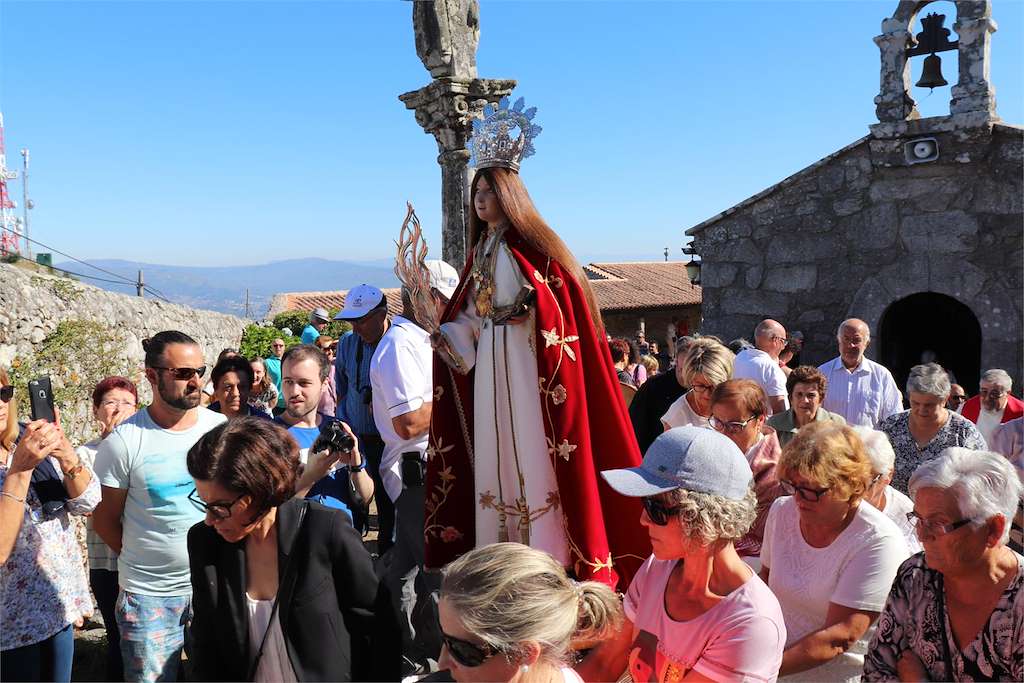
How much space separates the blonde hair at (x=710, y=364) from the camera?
4.25 metres

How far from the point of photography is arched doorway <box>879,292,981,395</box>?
10.2 metres


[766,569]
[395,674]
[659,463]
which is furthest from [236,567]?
[766,569]

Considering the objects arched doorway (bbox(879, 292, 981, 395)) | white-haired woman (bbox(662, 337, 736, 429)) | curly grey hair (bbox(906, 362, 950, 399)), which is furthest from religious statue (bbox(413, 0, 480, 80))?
arched doorway (bbox(879, 292, 981, 395))

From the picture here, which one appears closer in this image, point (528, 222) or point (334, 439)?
point (334, 439)

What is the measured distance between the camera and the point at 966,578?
223 cm

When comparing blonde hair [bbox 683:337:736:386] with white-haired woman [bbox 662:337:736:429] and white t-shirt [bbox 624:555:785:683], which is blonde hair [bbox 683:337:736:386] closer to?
white-haired woman [bbox 662:337:736:429]

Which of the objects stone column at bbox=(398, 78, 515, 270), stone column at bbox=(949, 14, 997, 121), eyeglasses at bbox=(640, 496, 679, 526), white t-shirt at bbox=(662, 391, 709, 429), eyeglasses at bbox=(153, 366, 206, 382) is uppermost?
stone column at bbox=(949, 14, 997, 121)

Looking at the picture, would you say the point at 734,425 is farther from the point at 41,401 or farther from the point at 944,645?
the point at 41,401

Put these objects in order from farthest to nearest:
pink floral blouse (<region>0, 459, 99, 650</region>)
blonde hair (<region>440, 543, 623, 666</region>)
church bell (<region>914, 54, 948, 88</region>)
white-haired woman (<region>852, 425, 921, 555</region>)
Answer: church bell (<region>914, 54, 948, 88</region>) < white-haired woman (<region>852, 425, 921, 555</region>) < pink floral blouse (<region>0, 459, 99, 650</region>) < blonde hair (<region>440, 543, 623, 666</region>)

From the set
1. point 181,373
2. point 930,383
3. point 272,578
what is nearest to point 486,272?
point 181,373

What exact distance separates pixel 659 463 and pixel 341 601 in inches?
34.1

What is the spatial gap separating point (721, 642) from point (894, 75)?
8157mm

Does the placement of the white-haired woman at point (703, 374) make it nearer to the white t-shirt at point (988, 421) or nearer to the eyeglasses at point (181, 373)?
the eyeglasses at point (181, 373)

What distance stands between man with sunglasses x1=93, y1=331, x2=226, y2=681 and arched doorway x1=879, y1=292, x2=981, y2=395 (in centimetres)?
875
